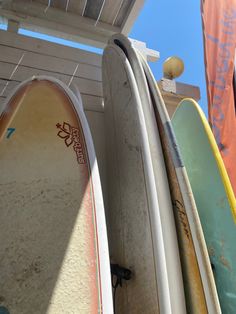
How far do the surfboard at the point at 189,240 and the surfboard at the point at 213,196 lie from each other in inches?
7.0

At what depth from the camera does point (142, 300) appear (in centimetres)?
81

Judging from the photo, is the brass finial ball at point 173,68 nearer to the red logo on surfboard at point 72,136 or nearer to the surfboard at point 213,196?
the surfboard at point 213,196

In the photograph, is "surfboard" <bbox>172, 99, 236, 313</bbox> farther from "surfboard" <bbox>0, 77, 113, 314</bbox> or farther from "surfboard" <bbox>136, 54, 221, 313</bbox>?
"surfboard" <bbox>0, 77, 113, 314</bbox>

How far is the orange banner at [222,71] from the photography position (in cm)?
149

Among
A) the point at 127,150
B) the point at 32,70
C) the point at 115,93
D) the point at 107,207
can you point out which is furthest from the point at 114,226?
the point at 32,70

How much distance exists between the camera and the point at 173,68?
2.19 meters

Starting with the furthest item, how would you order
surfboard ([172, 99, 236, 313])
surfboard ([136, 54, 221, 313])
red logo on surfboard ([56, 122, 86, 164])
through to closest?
red logo on surfboard ([56, 122, 86, 164]), surfboard ([172, 99, 236, 313]), surfboard ([136, 54, 221, 313])

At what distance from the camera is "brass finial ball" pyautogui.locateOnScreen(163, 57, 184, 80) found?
2.18 meters

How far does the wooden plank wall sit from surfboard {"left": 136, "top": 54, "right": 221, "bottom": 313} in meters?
0.62

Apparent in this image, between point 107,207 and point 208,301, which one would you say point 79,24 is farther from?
point 208,301

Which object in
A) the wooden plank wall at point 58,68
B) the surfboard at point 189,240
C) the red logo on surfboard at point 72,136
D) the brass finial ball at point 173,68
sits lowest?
the surfboard at point 189,240

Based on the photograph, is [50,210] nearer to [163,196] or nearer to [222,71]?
[163,196]

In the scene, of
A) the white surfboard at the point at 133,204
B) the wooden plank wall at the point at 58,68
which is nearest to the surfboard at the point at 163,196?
the white surfboard at the point at 133,204

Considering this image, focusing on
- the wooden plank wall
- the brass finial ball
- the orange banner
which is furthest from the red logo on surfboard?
the brass finial ball
